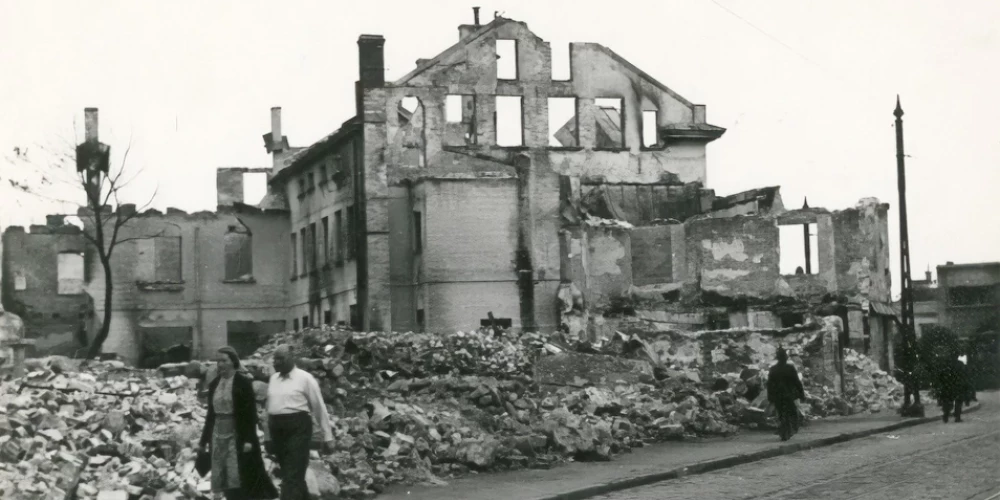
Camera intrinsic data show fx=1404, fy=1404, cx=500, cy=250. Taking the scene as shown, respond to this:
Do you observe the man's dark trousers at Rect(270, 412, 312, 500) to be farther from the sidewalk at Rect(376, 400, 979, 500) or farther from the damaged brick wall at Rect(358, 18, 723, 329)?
the damaged brick wall at Rect(358, 18, 723, 329)

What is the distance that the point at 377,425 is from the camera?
59.2 ft

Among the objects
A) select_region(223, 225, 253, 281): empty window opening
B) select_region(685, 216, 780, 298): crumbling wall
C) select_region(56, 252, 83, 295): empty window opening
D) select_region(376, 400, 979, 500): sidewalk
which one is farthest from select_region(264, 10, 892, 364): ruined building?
select_region(376, 400, 979, 500): sidewalk

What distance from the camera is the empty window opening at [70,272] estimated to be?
182 feet

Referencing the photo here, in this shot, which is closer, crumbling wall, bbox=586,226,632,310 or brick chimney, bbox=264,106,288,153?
crumbling wall, bbox=586,226,632,310

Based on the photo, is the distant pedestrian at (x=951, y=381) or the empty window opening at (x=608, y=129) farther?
the empty window opening at (x=608, y=129)

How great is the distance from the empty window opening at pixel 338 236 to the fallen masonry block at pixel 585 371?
75.4 feet

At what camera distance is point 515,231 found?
152 feet

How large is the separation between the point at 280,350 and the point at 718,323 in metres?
33.3

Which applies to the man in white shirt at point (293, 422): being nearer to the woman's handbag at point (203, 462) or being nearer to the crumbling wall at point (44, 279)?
the woman's handbag at point (203, 462)

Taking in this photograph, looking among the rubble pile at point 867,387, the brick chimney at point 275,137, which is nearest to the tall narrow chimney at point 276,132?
the brick chimney at point 275,137

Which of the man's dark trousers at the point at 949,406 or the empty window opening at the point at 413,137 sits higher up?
the empty window opening at the point at 413,137

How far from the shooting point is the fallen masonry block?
25734 millimetres

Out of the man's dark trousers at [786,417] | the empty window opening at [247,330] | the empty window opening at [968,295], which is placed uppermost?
the empty window opening at [968,295]

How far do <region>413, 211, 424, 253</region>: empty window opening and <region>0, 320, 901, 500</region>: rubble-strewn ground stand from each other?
12.2 meters
